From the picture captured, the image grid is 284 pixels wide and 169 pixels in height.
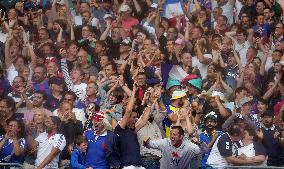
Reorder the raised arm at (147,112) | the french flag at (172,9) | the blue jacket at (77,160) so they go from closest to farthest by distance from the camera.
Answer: the blue jacket at (77,160), the raised arm at (147,112), the french flag at (172,9)

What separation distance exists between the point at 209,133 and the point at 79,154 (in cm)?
285

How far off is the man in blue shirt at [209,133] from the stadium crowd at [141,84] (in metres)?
0.02

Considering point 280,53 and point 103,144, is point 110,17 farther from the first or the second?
point 103,144

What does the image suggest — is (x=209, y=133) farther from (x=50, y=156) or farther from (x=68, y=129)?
(x=50, y=156)

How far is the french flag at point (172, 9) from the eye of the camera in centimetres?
2105

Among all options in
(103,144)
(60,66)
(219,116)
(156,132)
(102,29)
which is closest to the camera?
(103,144)

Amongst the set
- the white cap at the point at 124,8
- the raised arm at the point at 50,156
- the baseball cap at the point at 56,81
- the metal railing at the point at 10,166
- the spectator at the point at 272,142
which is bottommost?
the spectator at the point at 272,142

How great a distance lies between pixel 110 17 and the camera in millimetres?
20469

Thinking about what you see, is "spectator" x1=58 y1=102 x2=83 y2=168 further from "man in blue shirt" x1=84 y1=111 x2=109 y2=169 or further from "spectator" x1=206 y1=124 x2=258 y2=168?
"spectator" x1=206 y1=124 x2=258 y2=168

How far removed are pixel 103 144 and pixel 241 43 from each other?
20.7 ft

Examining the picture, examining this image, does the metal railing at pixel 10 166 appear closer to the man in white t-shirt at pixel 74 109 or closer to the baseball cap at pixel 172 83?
the man in white t-shirt at pixel 74 109

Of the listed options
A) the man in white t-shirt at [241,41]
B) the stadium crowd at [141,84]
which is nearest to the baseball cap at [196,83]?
the stadium crowd at [141,84]

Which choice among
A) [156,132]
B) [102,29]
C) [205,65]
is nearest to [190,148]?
[156,132]

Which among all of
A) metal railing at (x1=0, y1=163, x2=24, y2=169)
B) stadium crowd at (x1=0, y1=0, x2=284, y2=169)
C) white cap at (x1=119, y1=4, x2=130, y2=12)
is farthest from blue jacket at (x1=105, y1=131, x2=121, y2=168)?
white cap at (x1=119, y1=4, x2=130, y2=12)
